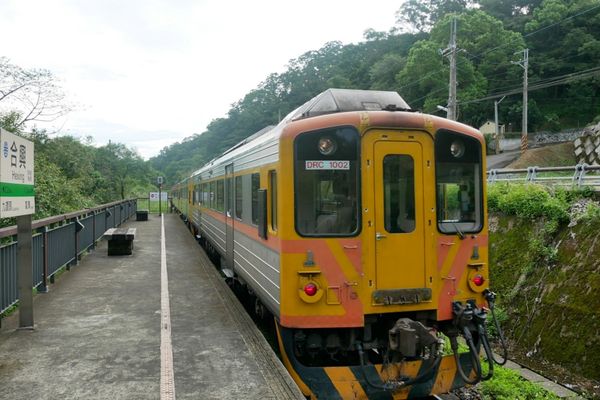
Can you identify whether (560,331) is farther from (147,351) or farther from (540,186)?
(147,351)

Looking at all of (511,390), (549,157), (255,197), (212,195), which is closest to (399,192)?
(255,197)

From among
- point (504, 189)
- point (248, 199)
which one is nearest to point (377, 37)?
point (504, 189)

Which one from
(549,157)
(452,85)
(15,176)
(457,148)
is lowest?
(15,176)

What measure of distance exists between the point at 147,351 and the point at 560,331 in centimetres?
593

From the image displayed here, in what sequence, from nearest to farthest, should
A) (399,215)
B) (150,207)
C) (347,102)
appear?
(399,215) → (347,102) → (150,207)

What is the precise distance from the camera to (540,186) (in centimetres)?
1044

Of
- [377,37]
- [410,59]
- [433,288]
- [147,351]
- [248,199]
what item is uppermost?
[377,37]

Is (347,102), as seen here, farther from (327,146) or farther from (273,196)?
(273,196)

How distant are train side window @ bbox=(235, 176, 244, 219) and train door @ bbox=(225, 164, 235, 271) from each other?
0.43m

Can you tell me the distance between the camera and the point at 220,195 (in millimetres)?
10398

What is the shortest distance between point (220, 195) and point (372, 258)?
6239 millimetres

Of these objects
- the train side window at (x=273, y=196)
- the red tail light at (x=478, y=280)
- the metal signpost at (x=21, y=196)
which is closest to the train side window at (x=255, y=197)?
the train side window at (x=273, y=196)

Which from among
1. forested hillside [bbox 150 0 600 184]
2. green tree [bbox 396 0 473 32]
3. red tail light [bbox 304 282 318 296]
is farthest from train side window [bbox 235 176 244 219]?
green tree [bbox 396 0 473 32]

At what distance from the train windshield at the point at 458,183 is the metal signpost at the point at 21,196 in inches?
164
